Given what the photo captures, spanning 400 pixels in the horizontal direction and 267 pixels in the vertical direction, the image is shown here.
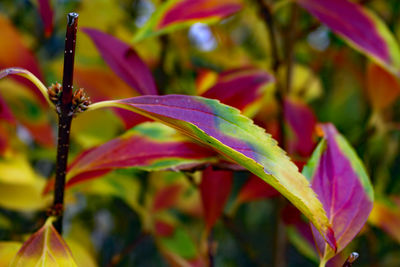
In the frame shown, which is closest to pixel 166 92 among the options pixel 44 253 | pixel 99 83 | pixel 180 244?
pixel 99 83

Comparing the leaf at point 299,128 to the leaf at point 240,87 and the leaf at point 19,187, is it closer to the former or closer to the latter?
the leaf at point 240,87

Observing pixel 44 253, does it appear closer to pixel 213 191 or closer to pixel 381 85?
pixel 213 191

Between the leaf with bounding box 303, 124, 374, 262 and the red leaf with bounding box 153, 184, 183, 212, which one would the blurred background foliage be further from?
the leaf with bounding box 303, 124, 374, 262

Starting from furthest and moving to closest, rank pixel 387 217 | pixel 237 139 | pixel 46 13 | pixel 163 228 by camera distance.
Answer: pixel 163 228, pixel 387 217, pixel 46 13, pixel 237 139

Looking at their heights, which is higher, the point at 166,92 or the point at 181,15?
the point at 166,92

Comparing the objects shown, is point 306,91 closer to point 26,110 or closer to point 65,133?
point 26,110

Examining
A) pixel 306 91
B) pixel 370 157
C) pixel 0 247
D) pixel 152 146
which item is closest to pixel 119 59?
pixel 152 146

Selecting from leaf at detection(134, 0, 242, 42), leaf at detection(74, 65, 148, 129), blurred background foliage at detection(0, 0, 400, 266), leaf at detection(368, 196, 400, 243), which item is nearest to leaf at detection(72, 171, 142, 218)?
blurred background foliage at detection(0, 0, 400, 266)

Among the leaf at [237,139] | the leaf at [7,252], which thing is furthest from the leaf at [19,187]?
the leaf at [237,139]
